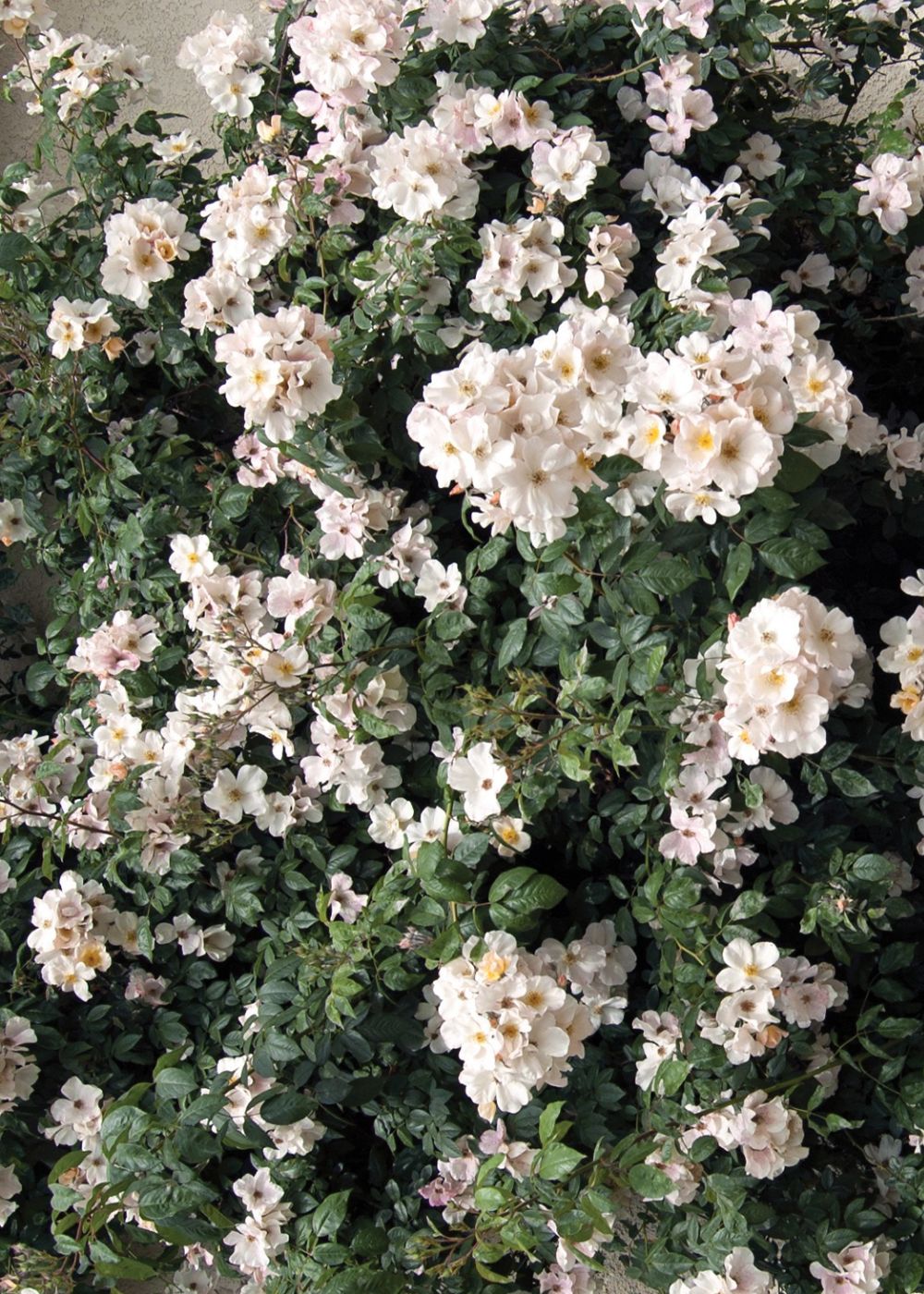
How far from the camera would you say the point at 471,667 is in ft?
4.66

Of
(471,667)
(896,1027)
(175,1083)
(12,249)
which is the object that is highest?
(12,249)

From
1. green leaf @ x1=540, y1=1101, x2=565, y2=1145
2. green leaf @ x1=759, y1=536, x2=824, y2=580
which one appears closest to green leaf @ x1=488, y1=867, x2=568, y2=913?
green leaf @ x1=540, y1=1101, x2=565, y2=1145

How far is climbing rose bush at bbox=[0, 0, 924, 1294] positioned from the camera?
1.18 metres

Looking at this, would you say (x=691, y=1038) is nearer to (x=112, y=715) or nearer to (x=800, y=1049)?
(x=800, y=1049)

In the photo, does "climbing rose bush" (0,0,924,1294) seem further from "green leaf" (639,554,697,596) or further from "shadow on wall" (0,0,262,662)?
"shadow on wall" (0,0,262,662)

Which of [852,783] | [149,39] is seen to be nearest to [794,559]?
[852,783]

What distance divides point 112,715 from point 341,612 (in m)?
0.41

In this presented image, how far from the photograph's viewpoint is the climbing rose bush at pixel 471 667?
1177 millimetres

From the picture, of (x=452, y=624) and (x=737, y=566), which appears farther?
(x=452, y=624)

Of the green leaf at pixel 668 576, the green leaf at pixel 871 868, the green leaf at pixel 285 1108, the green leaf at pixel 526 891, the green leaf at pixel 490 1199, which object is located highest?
the green leaf at pixel 668 576

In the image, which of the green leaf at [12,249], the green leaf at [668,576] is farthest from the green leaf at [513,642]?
the green leaf at [12,249]

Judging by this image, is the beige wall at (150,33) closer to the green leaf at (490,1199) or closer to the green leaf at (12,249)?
the green leaf at (12,249)

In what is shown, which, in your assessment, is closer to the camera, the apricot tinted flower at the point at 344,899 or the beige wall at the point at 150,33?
the apricot tinted flower at the point at 344,899

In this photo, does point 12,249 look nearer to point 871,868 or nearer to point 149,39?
point 149,39
